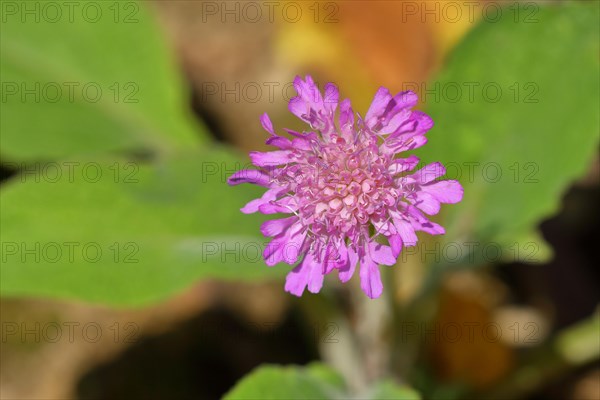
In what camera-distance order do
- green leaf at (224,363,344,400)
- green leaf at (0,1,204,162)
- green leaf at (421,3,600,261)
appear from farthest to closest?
green leaf at (0,1,204,162) → green leaf at (421,3,600,261) → green leaf at (224,363,344,400)

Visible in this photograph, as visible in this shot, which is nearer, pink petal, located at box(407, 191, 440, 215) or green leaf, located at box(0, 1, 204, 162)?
pink petal, located at box(407, 191, 440, 215)

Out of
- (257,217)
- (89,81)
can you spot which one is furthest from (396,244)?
(89,81)

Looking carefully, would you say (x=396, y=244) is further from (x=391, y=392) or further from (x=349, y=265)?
(x=391, y=392)

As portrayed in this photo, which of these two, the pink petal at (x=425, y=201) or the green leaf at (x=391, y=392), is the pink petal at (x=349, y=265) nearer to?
the pink petal at (x=425, y=201)

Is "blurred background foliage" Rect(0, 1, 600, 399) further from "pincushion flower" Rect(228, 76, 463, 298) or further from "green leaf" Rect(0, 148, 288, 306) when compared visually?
"pincushion flower" Rect(228, 76, 463, 298)

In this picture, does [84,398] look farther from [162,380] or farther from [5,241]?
[5,241]

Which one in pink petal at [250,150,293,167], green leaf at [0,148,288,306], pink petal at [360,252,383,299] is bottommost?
pink petal at [360,252,383,299]

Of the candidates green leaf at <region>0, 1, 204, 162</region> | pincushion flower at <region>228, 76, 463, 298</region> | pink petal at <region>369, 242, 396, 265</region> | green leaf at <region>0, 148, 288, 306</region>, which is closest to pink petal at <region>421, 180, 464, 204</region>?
pincushion flower at <region>228, 76, 463, 298</region>

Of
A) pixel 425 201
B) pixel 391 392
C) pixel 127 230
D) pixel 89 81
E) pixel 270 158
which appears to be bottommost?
pixel 391 392
